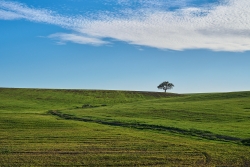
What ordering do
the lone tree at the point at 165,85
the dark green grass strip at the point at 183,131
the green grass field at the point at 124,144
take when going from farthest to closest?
the lone tree at the point at 165,85 < the dark green grass strip at the point at 183,131 < the green grass field at the point at 124,144

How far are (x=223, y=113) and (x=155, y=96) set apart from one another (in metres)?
60.3

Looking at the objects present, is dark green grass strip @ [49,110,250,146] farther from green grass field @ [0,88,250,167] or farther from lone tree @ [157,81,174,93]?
lone tree @ [157,81,174,93]

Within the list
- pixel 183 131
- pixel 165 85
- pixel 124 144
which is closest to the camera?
pixel 124 144

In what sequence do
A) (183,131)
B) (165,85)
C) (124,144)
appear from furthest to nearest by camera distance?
(165,85) → (183,131) → (124,144)

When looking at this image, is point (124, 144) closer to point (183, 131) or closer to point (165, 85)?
point (183, 131)

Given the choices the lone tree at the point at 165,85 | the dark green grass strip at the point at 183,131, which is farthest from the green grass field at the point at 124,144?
the lone tree at the point at 165,85

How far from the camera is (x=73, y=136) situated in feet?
109

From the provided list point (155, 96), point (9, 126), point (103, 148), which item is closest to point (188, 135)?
point (103, 148)

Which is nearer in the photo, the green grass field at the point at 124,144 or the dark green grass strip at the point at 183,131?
the green grass field at the point at 124,144

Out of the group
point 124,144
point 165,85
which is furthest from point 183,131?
point 165,85

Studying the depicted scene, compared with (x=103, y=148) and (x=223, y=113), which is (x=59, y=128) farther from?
(x=223, y=113)

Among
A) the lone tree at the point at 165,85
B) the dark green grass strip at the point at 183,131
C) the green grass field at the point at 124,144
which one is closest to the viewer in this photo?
the green grass field at the point at 124,144

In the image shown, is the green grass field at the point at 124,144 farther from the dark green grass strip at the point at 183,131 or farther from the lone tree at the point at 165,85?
the lone tree at the point at 165,85

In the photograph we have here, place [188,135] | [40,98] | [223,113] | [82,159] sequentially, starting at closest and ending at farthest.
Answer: [82,159] < [188,135] < [223,113] < [40,98]
